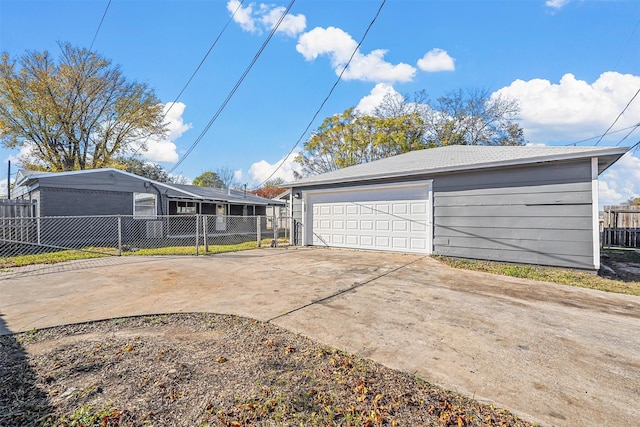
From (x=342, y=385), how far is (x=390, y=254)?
6535 millimetres

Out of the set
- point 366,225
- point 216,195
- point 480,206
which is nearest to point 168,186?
point 216,195

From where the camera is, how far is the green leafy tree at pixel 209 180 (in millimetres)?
37844

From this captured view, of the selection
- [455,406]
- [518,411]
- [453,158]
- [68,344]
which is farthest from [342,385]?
[453,158]

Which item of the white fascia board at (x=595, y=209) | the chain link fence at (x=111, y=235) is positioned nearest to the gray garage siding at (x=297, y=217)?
the chain link fence at (x=111, y=235)

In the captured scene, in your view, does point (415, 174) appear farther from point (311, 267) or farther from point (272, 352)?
point (272, 352)

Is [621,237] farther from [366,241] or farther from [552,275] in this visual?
[366,241]

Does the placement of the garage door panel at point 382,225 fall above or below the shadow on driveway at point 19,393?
above

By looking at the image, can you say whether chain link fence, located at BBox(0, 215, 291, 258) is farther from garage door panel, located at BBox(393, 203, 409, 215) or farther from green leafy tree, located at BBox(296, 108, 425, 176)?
green leafy tree, located at BBox(296, 108, 425, 176)

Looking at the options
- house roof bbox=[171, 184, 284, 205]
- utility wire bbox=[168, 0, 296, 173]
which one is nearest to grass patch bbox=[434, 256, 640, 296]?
utility wire bbox=[168, 0, 296, 173]

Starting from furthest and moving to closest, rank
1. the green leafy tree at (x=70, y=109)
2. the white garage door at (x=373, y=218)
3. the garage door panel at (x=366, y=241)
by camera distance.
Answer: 1. the green leafy tree at (x=70, y=109)
2. the garage door panel at (x=366, y=241)
3. the white garage door at (x=373, y=218)

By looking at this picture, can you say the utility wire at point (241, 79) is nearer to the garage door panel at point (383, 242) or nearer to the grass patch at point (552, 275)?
the garage door panel at point (383, 242)

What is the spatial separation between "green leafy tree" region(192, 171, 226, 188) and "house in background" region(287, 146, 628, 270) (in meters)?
31.4

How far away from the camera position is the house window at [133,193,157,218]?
12938 mm

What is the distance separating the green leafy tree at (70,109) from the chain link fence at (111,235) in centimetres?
1048
